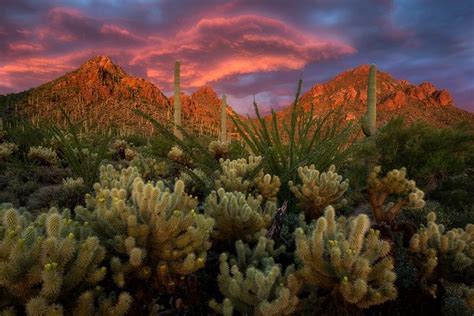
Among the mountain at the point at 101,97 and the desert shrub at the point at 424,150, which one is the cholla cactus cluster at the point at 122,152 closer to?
the desert shrub at the point at 424,150

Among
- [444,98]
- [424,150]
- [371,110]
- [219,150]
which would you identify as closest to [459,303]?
[424,150]

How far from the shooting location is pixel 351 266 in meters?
1.96

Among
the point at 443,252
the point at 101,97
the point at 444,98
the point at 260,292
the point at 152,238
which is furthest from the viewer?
the point at 101,97

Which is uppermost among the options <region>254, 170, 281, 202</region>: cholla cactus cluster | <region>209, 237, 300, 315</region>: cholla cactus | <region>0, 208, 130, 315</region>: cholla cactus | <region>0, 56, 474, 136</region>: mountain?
<region>0, 56, 474, 136</region>: mountain

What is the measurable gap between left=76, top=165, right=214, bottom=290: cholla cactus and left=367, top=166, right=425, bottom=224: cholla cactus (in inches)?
69.4

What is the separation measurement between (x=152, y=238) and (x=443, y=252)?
203 centimetres

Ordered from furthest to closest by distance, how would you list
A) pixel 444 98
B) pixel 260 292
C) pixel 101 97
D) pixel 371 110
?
1. pixel 101 97
2. pixel 444 98
3. pixel 371 110
4. pixel 260 292

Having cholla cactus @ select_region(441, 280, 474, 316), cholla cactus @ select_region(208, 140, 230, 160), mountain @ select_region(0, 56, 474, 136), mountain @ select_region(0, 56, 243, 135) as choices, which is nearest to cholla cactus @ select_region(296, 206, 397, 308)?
cholla cactus @ select_region(441, 280, 474, 316)

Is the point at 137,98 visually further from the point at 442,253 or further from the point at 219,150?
the point at 442,253

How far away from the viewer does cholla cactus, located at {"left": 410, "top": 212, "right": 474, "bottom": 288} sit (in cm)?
249

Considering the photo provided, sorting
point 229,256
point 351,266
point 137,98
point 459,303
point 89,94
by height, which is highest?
point 89,94

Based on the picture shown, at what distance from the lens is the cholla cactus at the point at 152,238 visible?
78.6 inches

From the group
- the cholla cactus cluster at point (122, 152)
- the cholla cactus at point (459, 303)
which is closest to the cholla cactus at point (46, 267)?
the cholla cactus at point (459, 303)

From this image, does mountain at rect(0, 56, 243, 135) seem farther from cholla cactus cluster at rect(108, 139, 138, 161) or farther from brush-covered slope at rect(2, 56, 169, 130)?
cholla cactus cluster at rect(108, 139, 138, 161)
